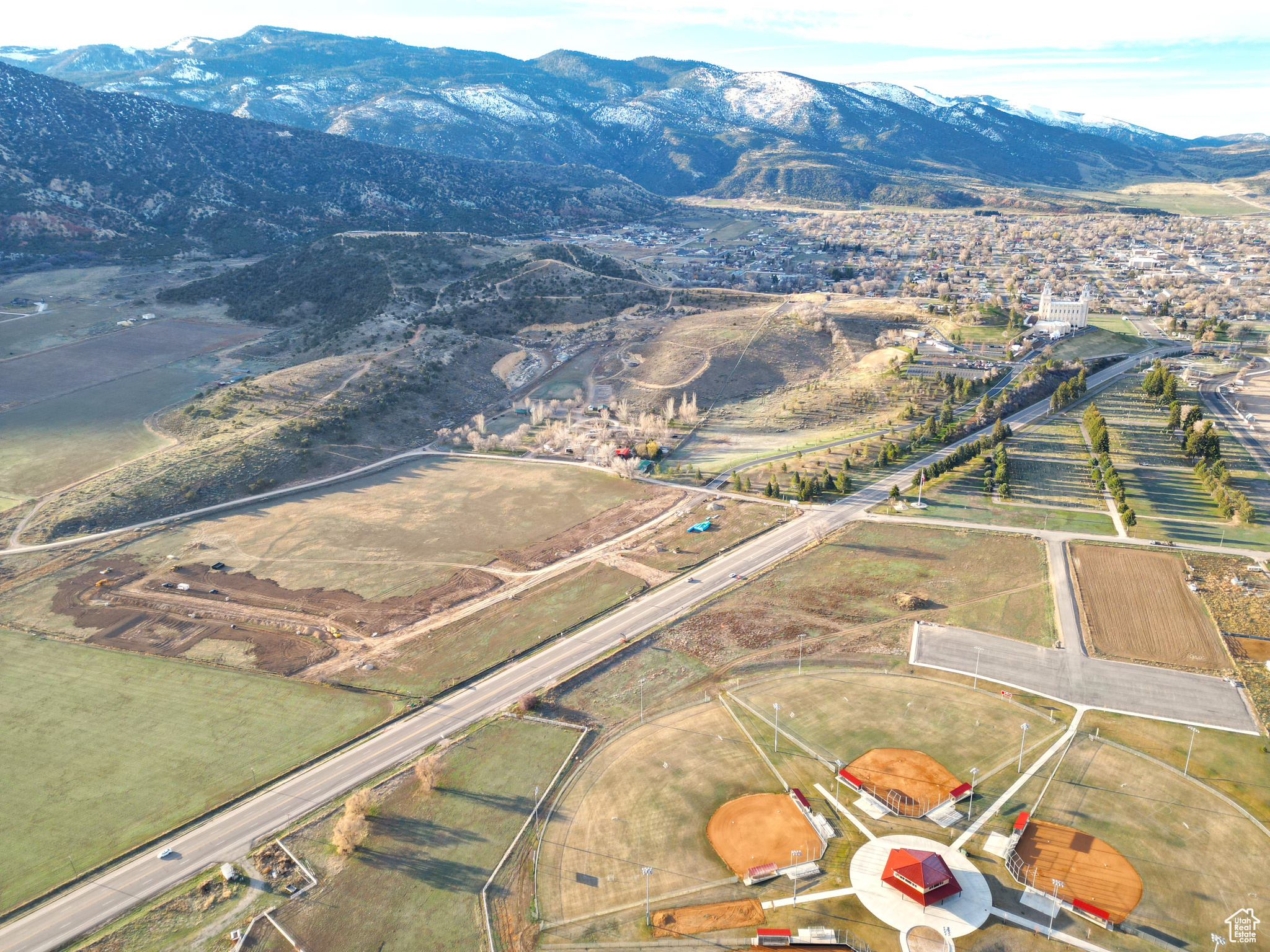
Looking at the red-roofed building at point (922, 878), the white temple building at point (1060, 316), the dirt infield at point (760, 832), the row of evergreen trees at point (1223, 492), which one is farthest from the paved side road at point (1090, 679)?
the white temple building at point (1060, 316)

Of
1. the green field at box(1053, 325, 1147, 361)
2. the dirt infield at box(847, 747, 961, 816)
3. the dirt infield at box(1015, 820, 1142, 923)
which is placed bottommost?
the dirt infield at box(847, 747, 961, 816)

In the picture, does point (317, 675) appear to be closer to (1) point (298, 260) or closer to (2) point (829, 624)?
(2) point (829, 624)

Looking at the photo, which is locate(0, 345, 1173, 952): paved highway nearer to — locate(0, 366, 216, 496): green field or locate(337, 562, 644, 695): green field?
locate(337, 562, 644, 695): green field

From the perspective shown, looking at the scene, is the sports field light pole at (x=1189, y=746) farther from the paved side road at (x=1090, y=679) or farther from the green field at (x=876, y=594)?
the green field at (x=876, y=594)

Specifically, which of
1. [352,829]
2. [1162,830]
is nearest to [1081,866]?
[1162,830]

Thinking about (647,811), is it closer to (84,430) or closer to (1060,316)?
(84,430)

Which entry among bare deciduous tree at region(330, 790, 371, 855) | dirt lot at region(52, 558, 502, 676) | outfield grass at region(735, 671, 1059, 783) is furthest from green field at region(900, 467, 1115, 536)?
bare deciduous tree at region(330, 790, 371, 855)
